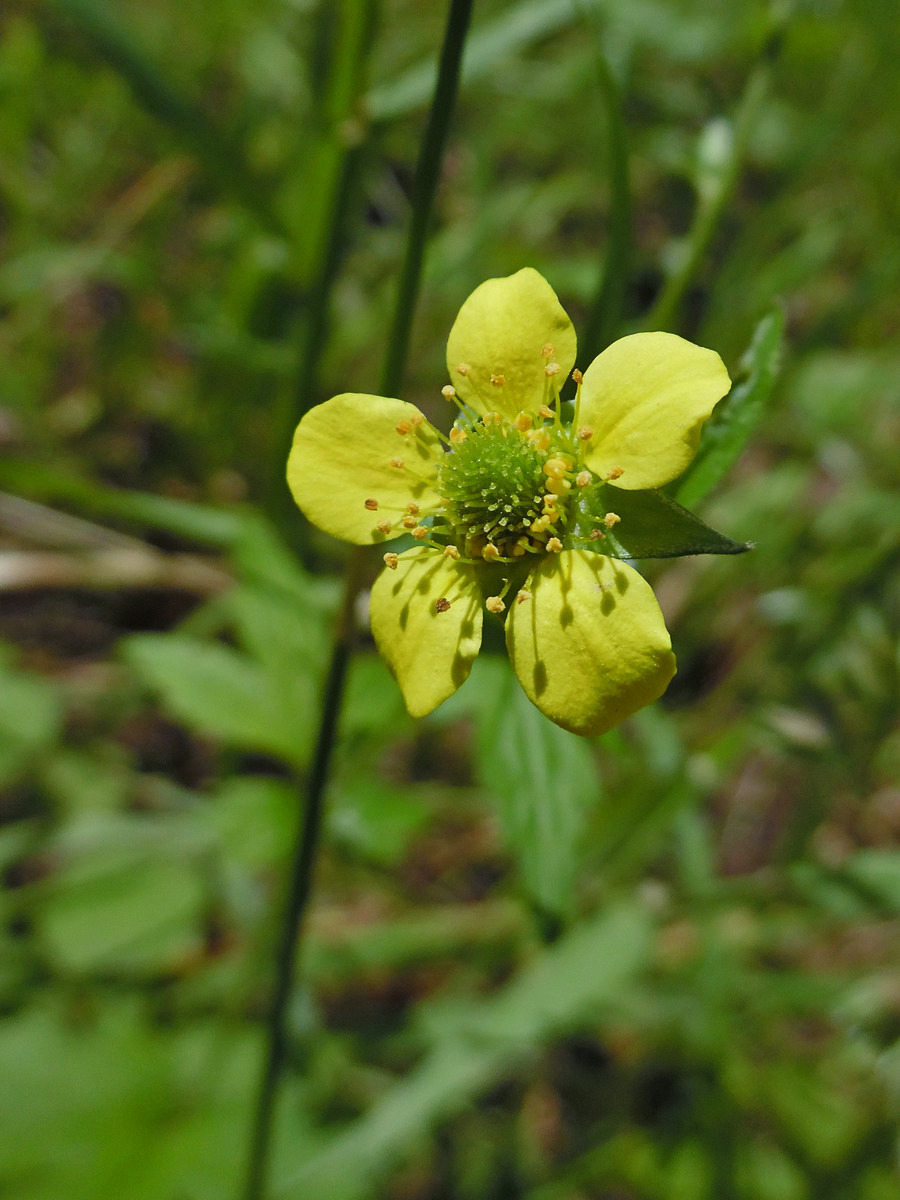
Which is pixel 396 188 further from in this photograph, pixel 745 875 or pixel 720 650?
pixel 745 875

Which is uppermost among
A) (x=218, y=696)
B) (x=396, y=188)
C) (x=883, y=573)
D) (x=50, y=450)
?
(x=396, y=188)

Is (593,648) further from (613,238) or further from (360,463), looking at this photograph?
(613,238)

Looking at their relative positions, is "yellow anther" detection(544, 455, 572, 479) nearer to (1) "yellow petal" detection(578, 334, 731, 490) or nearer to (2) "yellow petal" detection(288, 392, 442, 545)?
(1) "yellow petal" detection(578, 334, 731, 490)

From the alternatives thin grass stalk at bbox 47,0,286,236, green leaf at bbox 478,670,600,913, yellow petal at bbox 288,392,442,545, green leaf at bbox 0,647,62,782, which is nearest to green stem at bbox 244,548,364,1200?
yellow petal at bbox 288,392,442,545

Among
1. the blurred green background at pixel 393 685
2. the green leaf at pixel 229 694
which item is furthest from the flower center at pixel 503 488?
the green leaf at pixel 229 694

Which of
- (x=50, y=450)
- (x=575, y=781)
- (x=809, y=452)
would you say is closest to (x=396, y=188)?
(x=50, y=450)

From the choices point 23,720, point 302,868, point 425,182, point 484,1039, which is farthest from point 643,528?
point 23,720
